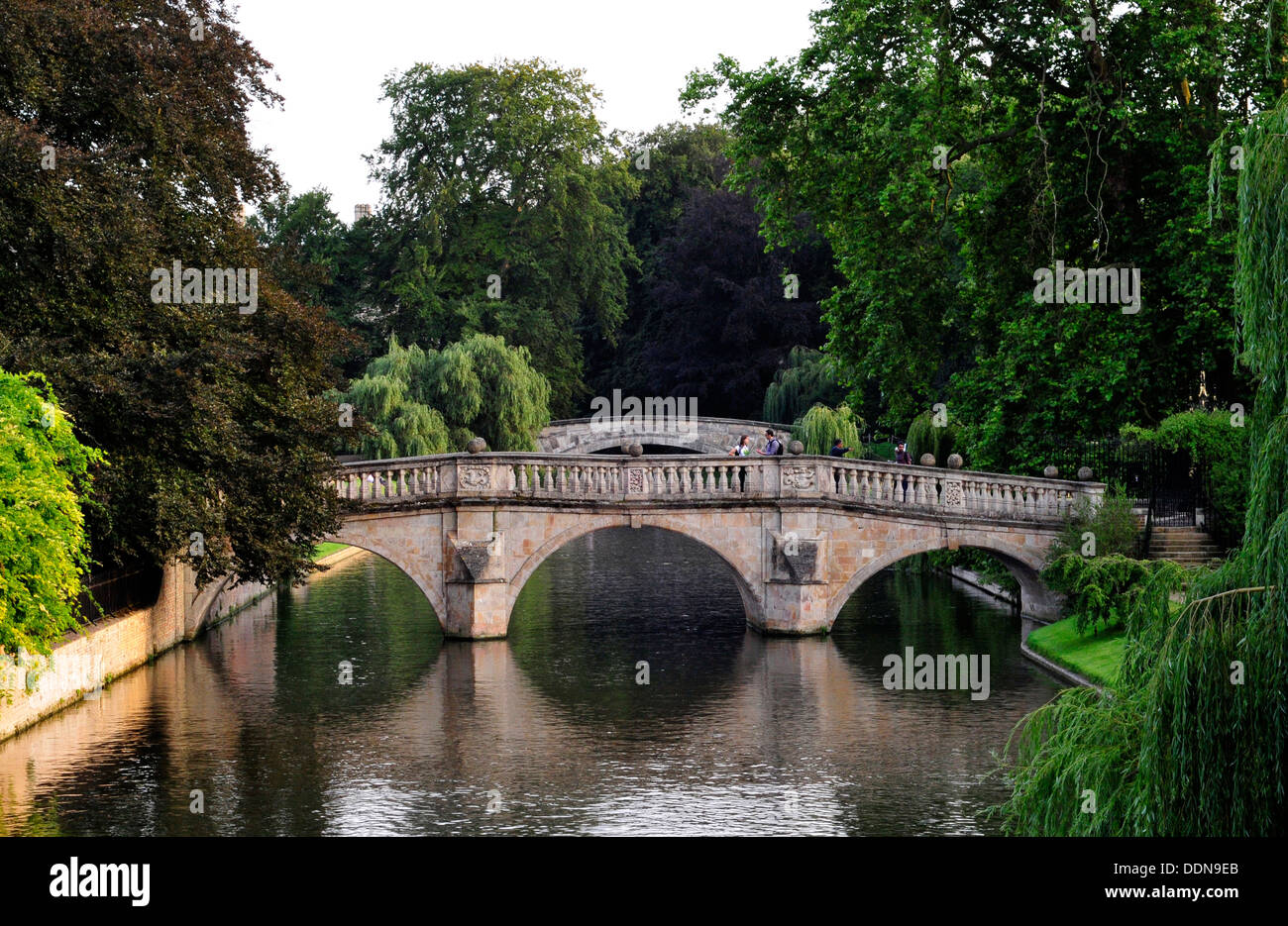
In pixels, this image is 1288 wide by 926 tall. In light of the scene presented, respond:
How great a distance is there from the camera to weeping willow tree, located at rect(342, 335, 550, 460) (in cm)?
4047

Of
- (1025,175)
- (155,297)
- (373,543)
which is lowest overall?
(373,543)

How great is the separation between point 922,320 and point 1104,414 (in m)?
3.90

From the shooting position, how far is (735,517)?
26.4 m

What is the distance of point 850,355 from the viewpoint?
103 ft

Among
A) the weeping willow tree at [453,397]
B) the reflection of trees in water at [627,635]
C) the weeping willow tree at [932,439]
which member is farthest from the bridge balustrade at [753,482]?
the weeping willow tree at [453,397]

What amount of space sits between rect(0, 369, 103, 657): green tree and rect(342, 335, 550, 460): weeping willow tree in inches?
935

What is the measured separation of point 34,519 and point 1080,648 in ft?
49.6

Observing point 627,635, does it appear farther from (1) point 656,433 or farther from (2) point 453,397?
(1) point 656,433

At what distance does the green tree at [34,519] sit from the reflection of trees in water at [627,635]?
7.14m

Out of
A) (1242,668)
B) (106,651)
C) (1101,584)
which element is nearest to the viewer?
(1242,668)

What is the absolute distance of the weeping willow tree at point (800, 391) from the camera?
53.7m

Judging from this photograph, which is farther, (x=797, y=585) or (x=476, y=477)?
(x=797, y=585)

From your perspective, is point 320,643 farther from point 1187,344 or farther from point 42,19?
point 1187,344

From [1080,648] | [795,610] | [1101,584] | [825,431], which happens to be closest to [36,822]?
[795,610]
